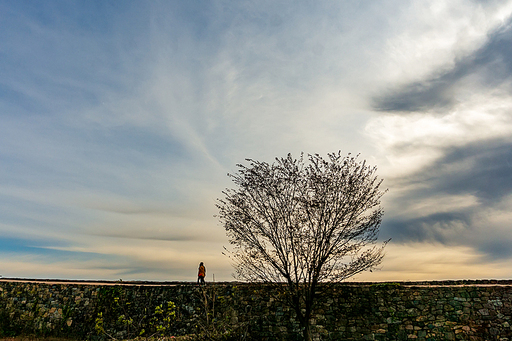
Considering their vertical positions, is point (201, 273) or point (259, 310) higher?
point (201, 273)

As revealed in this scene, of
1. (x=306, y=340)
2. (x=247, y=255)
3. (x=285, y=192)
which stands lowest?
(x=306, y=340)

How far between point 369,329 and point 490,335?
14.0ft

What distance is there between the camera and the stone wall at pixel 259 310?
1342 centimetres

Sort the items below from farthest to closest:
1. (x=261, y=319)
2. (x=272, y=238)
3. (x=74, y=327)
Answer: (x=74, y=327)
(x=261, y=319)
(x=272, y=238)

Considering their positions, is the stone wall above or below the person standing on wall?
below

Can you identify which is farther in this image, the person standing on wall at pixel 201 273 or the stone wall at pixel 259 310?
the person standing on wall at pixel 201 273

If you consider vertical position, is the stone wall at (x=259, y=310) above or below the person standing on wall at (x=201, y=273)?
below

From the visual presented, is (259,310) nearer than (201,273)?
Yes

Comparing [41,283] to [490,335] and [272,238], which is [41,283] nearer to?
[272,238]

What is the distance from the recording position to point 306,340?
1366cm

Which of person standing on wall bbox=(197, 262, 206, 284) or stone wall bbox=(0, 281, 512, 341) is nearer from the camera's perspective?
stone wall bbox=(0, 281, 512, 341)

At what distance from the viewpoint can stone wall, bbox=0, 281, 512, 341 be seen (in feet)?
44.0

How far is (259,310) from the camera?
16.2 metres

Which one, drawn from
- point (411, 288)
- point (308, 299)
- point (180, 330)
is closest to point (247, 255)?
point (308, 299)
